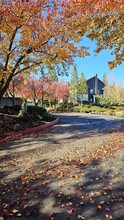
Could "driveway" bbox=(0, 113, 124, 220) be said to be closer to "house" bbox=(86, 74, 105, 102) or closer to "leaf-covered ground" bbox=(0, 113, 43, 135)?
"leaf-covered ground" bbox=(0, 113, 43, 135)

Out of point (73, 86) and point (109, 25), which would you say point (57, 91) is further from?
point (109, 25)

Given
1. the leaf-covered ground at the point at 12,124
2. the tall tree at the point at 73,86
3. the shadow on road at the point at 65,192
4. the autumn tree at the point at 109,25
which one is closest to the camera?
the shadow on road at the point at 65,192

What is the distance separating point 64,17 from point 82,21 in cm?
281

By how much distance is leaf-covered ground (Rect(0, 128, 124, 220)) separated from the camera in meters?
3.88

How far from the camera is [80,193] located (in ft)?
14.9

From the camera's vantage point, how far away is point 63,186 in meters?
5.02

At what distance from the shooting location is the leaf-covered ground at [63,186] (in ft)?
12.7

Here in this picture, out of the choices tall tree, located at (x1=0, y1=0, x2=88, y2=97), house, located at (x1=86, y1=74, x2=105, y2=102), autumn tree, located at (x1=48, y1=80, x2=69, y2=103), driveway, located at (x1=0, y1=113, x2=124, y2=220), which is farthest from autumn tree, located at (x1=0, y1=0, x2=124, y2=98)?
house, located at (x1=86, y1=74, x2=105, y2=102)

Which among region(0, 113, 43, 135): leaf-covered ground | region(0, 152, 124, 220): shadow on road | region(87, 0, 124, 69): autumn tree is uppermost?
region(87, 0, 124, 69): autumn tree

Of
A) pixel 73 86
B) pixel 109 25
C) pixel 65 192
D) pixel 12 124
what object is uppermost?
pixel 73 86

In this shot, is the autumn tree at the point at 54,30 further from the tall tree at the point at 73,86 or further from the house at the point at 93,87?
the house at the point at 93,87

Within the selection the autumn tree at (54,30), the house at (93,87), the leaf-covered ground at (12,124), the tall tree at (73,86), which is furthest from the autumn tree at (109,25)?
the house at (93,87)

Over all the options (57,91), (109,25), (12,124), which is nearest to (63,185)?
(109,25)

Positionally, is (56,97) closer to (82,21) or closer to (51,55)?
(51,55)
